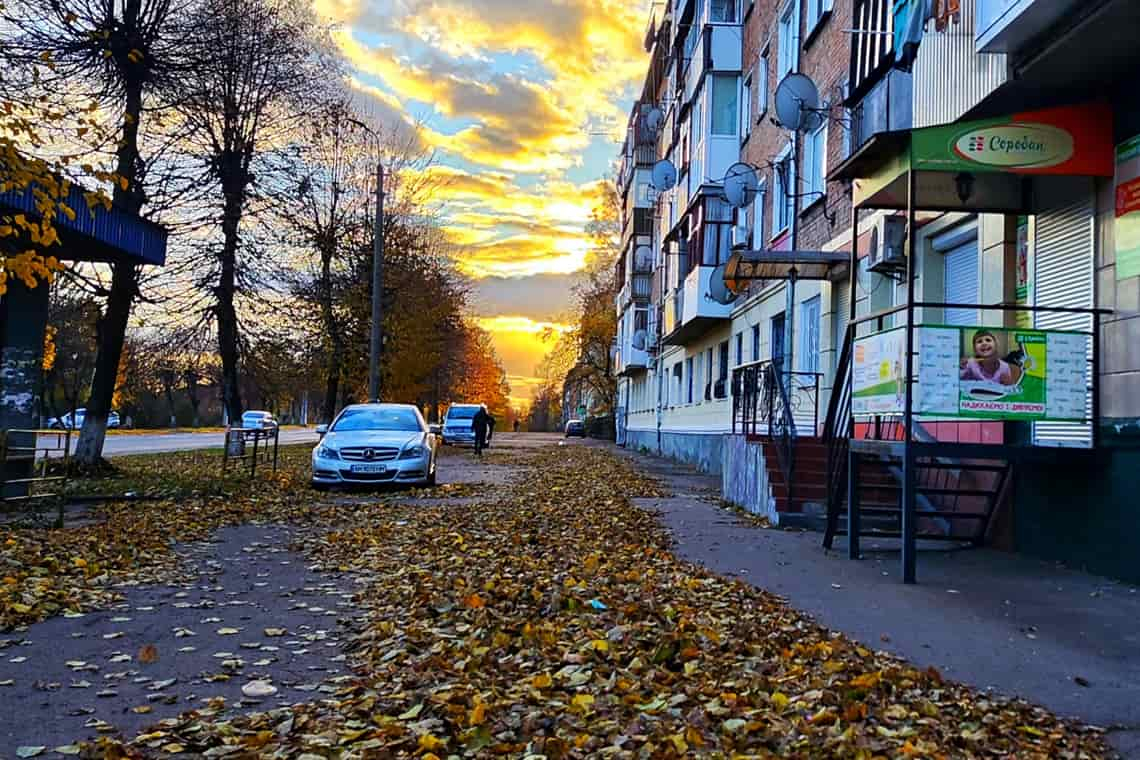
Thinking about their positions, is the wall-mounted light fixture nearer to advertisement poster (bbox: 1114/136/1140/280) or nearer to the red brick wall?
advertisement poster (bbox: 1114/136/1140/280)

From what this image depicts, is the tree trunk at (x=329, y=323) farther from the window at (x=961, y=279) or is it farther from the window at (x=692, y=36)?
the window at (x=961, y=279)

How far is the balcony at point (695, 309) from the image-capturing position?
25.8 m

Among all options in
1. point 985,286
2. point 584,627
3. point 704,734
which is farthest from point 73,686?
point 985,286

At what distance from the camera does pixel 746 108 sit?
83.5 feet

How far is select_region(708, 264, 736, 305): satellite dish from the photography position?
2475 centimetres

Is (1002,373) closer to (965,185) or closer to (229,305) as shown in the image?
(965,185)

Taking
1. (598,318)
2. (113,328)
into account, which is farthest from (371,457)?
(598,318)

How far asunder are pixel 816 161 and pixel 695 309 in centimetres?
804

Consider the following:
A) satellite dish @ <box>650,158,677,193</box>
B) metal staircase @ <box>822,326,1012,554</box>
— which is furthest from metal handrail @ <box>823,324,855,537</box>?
satellite dish @ <box>650,158,677,193</box>

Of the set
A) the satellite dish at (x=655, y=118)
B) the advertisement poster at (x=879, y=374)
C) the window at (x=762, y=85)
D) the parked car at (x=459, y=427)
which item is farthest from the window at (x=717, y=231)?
the parked car at (x=459, y=427)

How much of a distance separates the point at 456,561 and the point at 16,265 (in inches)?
175

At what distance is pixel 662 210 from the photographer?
39438 millimetres

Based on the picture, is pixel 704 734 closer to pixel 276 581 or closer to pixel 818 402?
pixel 276 581

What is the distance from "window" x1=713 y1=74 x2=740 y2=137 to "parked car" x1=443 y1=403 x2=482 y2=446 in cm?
2025
